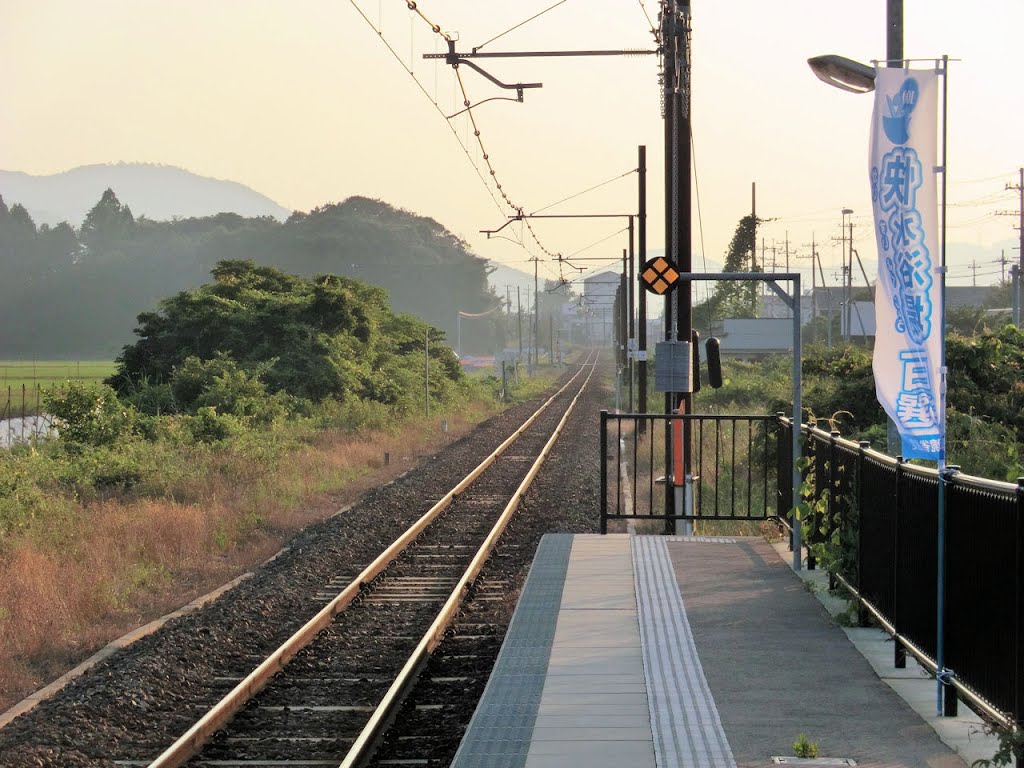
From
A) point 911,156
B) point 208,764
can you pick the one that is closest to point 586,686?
point 208,764

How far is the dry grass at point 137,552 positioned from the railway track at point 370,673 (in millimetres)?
1792

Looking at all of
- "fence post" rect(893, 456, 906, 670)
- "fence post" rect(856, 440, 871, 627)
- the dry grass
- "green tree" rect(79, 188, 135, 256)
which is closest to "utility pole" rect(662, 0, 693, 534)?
the dry grass

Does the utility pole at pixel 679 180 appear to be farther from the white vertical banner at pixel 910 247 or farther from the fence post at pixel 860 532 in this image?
the white vertical banner at pixel 910 247

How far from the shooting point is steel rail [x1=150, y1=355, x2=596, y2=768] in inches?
316

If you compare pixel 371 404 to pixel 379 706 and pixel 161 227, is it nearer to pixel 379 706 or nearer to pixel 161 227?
pixel 379 706

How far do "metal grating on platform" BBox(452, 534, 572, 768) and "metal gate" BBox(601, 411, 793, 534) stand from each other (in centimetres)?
303

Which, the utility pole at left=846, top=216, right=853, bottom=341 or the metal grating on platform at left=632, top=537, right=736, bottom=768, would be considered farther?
the utility pole at left=846, top=216, right=853, bottom=341

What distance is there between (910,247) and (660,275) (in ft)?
24.0

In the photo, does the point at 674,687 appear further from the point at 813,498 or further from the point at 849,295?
the point at 849,295

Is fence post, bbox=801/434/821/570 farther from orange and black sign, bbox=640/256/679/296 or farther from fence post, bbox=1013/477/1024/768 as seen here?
fence post, bbox=1013/477/1024/768

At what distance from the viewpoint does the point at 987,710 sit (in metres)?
6.48

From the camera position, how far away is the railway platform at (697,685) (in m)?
6.89

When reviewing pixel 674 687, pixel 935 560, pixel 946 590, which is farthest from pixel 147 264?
pixel 946 590

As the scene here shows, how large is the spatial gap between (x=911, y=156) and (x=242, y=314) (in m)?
39.4
